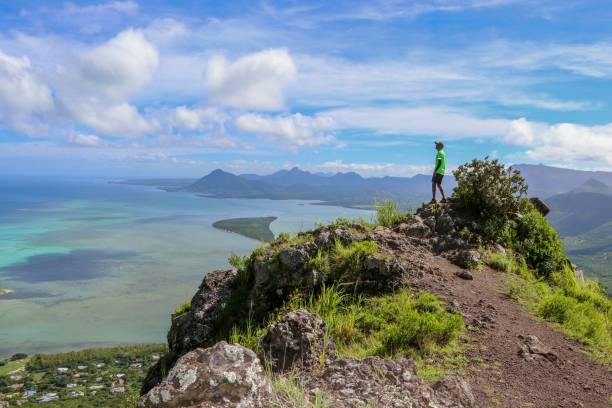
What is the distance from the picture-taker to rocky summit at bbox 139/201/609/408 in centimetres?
393

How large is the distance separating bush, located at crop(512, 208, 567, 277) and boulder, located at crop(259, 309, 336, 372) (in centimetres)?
912

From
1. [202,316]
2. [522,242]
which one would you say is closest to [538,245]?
[522,242]

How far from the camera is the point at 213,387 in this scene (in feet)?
12.0

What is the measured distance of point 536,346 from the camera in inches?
291

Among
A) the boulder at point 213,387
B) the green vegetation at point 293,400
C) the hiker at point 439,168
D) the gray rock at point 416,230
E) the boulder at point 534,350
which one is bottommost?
the boulder at point 534,350

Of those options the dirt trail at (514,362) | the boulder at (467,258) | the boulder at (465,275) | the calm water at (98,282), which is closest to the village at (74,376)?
the calm water at (98,282)

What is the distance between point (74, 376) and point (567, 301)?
79.4m

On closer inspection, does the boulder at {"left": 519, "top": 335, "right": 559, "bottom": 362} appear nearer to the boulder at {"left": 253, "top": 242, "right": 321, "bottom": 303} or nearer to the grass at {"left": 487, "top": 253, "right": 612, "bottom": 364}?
the grass at {"left": 487, "top": 253, "right": 612, "bottom": 364}

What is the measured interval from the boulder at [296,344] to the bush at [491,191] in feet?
30.3

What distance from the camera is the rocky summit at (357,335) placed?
3.93m

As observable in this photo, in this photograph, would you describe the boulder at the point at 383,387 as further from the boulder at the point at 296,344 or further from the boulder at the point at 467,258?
the boulder at the point at 467,258

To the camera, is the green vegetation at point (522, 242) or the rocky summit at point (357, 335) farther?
the green vegetation at point (522, 242)

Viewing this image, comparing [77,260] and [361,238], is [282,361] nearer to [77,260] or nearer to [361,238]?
[361,238]

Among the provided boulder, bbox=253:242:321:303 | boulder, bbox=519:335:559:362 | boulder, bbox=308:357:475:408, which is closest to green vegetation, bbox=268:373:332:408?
boulder, bbox=308:357:475:408
